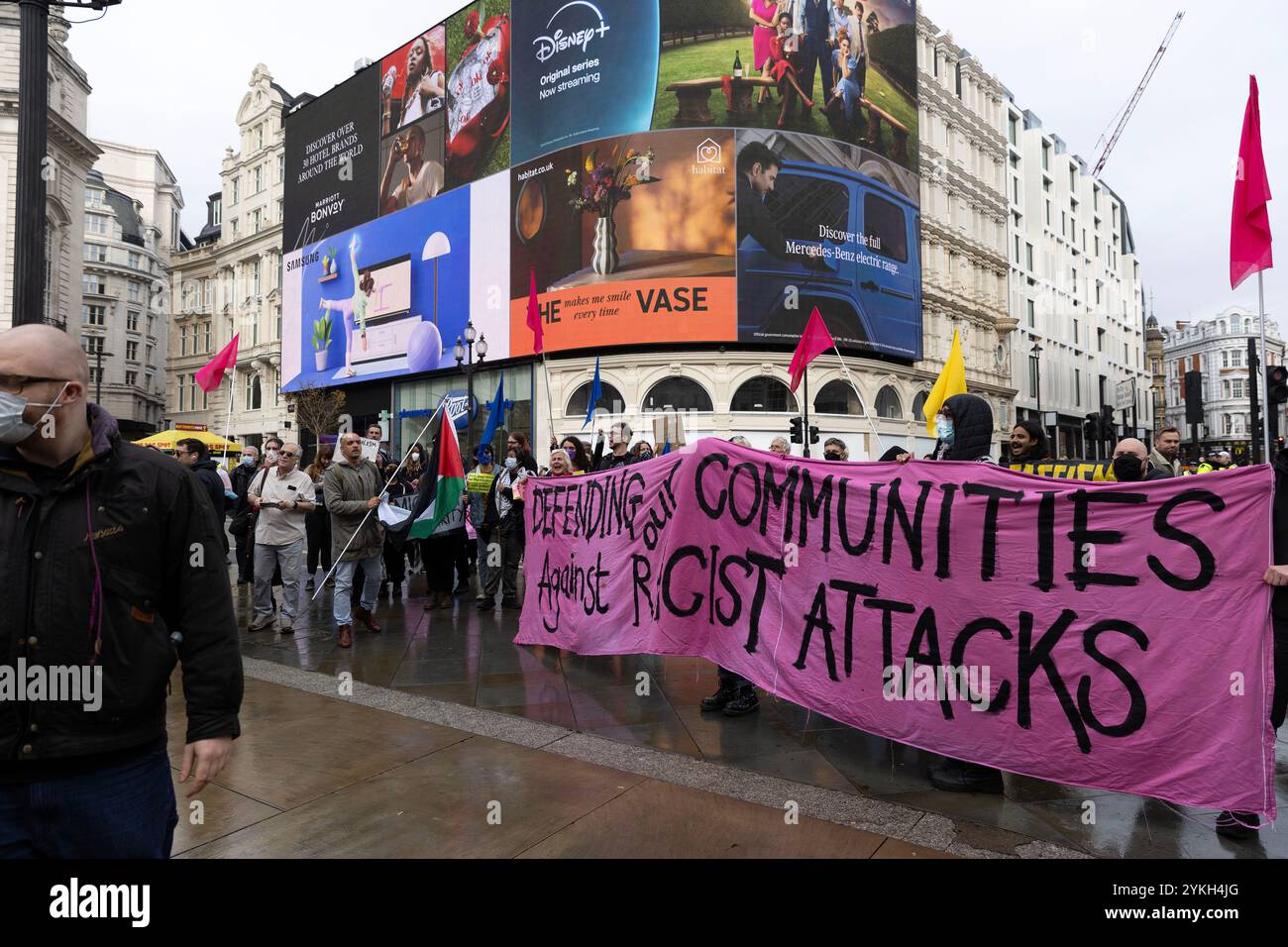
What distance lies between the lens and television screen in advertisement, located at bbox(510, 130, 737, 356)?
103 feet

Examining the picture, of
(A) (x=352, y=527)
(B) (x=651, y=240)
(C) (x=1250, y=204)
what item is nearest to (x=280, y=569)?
(A) (x=352, y=527)

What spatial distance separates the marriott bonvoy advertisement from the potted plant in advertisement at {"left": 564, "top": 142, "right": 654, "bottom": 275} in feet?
0.21

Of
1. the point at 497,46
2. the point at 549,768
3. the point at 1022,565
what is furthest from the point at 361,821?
the point at 497,46

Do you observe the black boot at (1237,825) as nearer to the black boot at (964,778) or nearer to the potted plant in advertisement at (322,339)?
the black boot at (964,778)

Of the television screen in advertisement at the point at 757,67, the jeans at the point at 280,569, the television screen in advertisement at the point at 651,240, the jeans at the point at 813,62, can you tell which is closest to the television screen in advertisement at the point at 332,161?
the television screen in advertisement at the point at 651,240

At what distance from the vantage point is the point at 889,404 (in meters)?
35.8

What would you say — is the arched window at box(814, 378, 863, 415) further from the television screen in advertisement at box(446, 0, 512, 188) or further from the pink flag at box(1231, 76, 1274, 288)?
the pink flag at box(1231, 76, 1274, 288)

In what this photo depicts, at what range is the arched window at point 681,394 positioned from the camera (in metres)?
32.5

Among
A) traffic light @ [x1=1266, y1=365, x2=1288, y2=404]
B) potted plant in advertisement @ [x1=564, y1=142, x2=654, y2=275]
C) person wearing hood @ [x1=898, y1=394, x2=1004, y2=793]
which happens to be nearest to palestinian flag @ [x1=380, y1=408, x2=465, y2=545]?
person wearing hood @ [x1=898, y1=394, x2=1004, y2=793]

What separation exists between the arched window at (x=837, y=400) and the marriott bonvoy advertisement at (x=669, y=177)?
91.4 inches

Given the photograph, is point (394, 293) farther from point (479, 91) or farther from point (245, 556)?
point (245, 556)

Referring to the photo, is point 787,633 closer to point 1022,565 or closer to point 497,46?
point 1022,565

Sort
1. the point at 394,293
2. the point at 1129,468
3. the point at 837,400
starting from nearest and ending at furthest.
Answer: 1. the point at 1129,468
2. the point at 837,400
3. the point at 394,293

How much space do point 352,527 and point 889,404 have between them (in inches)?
1244
